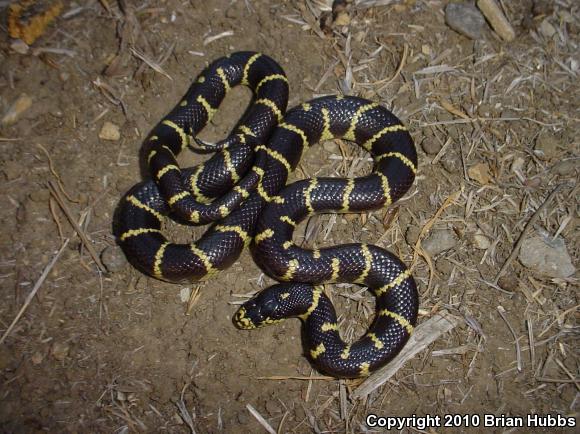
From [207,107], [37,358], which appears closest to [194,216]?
[207,107]

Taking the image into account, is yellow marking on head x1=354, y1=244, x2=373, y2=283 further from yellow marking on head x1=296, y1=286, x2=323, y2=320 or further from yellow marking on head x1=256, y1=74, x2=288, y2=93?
yellow marking on head x1=256, y1=74, x2=288, y2=93

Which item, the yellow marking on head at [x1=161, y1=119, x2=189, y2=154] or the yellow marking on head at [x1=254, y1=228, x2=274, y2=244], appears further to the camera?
the yellow marking on head at [x1=161, y1=119, x2=189, y2=154]

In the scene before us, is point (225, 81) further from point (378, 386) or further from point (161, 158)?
point (378, 386)

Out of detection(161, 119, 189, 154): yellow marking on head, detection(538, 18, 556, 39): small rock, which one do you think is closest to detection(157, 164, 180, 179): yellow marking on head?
detection(161, 119, 189, 154): yellow marking on head

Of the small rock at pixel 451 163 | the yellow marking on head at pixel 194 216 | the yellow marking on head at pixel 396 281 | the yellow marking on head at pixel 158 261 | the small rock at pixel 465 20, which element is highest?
the small rock at pixel 465 20

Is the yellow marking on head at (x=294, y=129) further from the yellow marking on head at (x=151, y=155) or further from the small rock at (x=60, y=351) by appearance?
the small rock at (x=60, y=351)

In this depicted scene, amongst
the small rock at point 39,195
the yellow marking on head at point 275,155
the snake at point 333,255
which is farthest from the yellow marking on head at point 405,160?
the small rock at point 39,195

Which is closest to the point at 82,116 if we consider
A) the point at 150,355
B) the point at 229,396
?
the point at 150,355
